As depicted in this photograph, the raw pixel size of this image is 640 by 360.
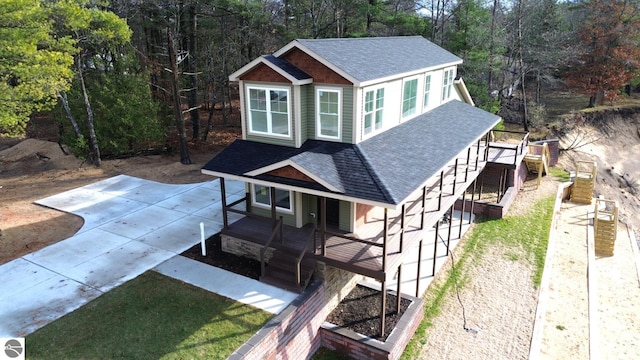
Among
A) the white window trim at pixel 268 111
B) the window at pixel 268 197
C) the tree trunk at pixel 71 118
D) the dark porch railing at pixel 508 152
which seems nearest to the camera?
the white window trim at pixel 268 111

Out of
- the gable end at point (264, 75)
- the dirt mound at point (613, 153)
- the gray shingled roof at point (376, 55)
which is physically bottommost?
the dirt mound at point (613, 153)

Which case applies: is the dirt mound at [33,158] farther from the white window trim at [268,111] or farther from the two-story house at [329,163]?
the two-story house at [329,163]

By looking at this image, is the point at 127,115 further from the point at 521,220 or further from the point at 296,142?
the point at 521,220

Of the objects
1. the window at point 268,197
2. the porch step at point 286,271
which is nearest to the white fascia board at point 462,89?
the window at point 268,197

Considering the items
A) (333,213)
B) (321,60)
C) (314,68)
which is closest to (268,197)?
(333,213)

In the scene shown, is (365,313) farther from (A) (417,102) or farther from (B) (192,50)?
(B) (192,50)

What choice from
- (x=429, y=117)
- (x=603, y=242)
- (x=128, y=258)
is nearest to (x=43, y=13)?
(x=128, y=258)
